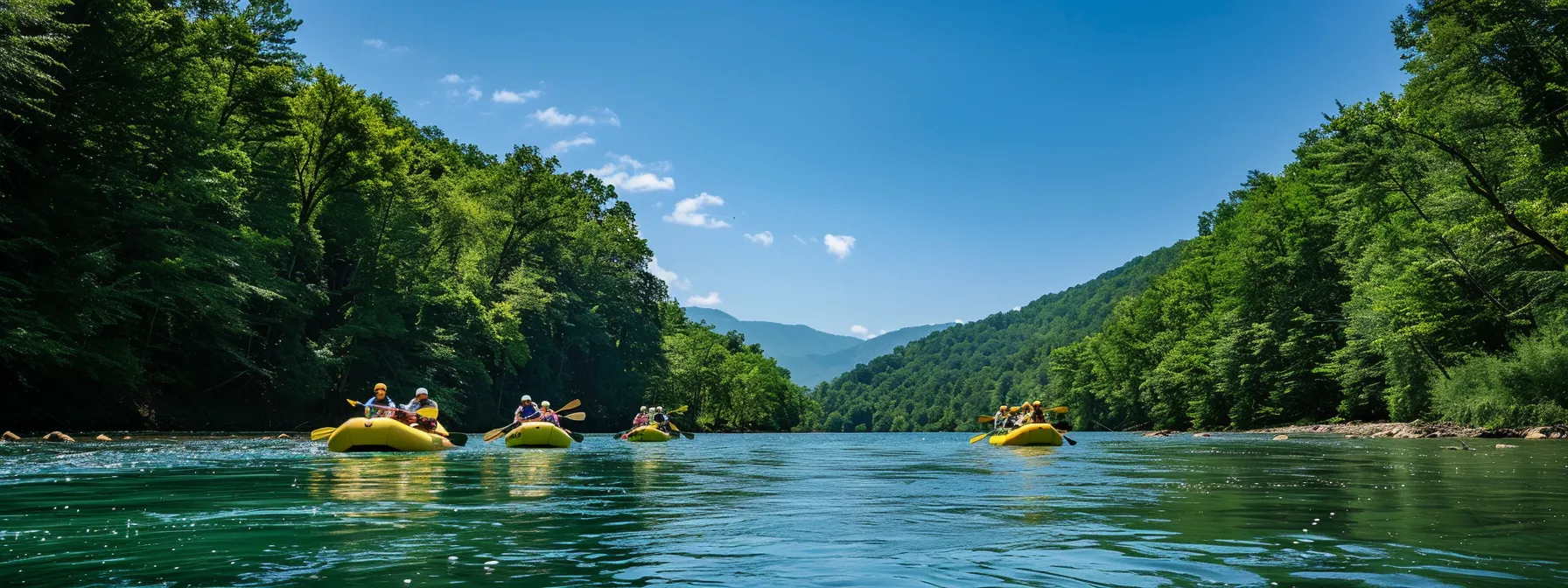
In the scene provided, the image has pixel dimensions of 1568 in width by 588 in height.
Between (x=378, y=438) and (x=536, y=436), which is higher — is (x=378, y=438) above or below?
above

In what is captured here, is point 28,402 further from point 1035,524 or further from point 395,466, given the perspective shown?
point 1035,524

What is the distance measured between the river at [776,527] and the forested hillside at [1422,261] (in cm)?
1785

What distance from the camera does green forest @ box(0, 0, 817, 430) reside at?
24234mm

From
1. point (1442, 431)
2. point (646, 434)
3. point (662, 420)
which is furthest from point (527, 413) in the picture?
point (1442, 431)

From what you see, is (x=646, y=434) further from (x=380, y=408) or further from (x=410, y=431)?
(x=410, y=431)

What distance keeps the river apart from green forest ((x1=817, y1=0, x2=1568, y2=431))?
1769 cm

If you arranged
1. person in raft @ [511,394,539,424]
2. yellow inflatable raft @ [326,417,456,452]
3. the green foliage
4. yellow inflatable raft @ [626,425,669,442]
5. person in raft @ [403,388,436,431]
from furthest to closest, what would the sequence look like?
the green foliage
yellow inflatable raft @ [626,425,669,442]
person in raft @ [511,394,539,424]
person in raft @ [403,388,436,431]
yellow inflatable raft @ [326,417,456,452]

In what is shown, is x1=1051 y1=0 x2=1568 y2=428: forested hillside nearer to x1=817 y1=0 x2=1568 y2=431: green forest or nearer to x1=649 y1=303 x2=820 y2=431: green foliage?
x1=817 y1=0 x2=1568 y2=431: green forest

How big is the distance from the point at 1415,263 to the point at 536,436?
30.3 m

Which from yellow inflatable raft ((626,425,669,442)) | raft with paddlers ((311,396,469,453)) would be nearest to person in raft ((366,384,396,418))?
raft with paddlers ((311,396,469,453))

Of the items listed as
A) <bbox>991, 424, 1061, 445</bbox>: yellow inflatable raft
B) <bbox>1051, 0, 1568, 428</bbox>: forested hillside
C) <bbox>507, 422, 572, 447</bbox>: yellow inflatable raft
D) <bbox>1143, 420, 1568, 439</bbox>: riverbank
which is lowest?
<bbox>1143, 420, 1568, 439</bbox>: riverbank

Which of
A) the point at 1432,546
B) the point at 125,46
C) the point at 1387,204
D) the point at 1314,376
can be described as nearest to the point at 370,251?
the point at 125,46

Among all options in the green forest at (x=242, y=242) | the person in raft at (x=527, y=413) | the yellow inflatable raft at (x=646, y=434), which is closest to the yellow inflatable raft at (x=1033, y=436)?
the yellow inflatable raft at (x=646, y=434)

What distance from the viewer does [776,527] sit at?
7.29 meters
